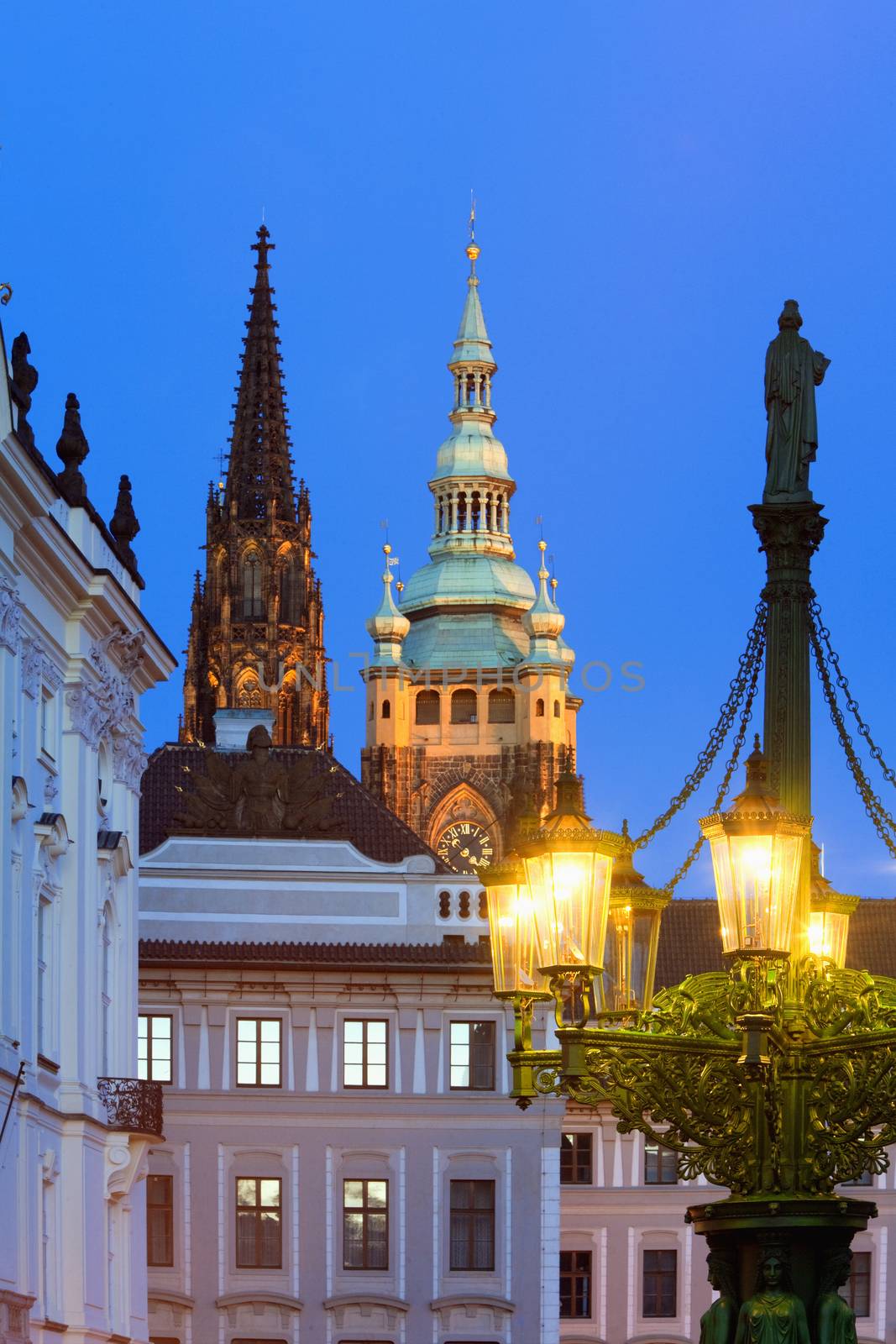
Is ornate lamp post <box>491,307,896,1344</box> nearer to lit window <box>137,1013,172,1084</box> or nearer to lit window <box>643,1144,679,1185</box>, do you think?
lit window <box>137,1013,172,1084</box>

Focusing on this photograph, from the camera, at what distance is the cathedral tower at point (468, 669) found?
145m

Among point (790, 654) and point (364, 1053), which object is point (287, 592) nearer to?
point (364, 1053)

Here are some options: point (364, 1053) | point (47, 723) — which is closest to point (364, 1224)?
point (364, 1053)

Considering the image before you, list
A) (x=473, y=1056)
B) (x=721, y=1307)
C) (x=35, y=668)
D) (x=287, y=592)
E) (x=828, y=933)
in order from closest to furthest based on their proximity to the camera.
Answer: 1. (x=721, y=1307)
2. (x=828, y=933)
3. (x=35, y=668)
4. (x=473, y=1056)
5. (x=287, y=592)

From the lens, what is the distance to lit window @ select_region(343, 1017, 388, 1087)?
5878 cm

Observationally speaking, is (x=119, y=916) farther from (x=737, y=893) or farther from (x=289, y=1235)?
(x=737, y=893)

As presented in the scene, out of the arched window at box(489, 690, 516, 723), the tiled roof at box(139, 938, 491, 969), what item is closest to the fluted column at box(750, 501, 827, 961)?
the tiled roof at box(139, 938, 491, 969)

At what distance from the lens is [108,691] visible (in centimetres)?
4491

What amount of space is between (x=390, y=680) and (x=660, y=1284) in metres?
82.4

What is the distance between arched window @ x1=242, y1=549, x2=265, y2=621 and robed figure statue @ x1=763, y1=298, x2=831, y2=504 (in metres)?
112

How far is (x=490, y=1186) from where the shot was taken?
193 ft

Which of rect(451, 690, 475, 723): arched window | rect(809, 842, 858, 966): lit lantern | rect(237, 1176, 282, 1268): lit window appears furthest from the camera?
rect(451, 690, 475, 723): arched window

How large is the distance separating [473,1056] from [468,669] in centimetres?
9158

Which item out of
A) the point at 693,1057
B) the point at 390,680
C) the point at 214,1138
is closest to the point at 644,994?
the point at 693,1057
